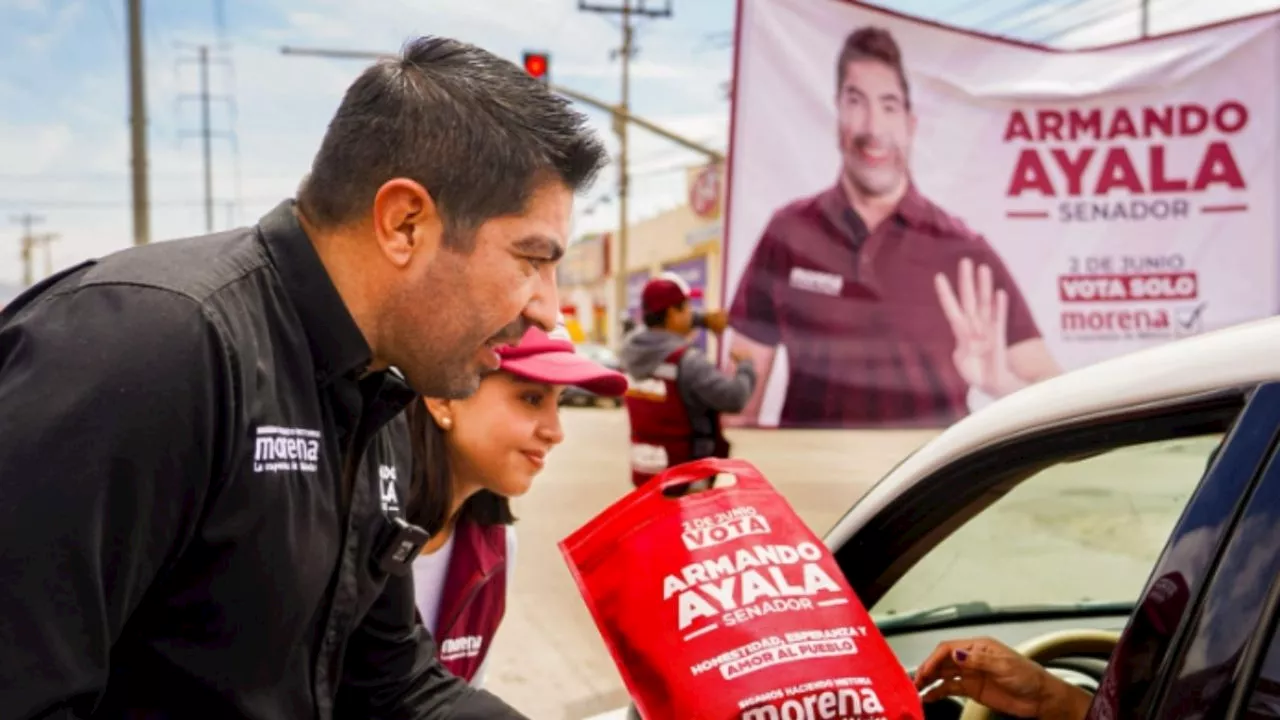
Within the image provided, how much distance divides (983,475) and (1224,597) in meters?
0.55

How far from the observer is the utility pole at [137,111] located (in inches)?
534

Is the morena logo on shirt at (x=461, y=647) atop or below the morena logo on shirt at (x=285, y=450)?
below

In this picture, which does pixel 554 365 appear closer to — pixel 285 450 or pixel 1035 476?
pixel 1035 476

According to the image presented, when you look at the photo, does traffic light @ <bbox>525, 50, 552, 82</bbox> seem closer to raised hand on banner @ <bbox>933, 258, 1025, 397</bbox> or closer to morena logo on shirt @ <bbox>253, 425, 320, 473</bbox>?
raised hand on banner @ <bbox>933, 258, 1025, 397</bbox>

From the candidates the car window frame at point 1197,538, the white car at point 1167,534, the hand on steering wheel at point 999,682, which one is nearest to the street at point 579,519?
the white car at point 1167,534

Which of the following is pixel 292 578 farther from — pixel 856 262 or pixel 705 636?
pixel 856 262

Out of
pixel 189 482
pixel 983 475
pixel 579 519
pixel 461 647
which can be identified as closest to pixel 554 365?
pixel 461 647

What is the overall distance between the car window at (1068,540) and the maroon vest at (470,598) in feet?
4.21

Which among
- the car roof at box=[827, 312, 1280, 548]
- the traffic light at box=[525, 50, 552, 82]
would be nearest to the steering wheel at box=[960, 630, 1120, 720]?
the car roof at box=[827, 312, 1280, 548]

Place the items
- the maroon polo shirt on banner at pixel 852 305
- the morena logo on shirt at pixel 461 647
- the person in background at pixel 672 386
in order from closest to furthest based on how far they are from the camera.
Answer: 1. the morena logo on shirt at pixel 461 647
2. the person in background at pixel 672 386
3. the maroon polo shirt on banner at pixel 852 305

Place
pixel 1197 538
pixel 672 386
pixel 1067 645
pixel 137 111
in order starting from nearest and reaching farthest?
pixel 1197 538 < pixel 1067 645 < pixel 672 386 < pixel 137 111

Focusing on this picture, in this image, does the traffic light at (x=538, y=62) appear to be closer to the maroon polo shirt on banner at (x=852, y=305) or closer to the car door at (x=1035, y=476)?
the maroon polo shirt on banner at (x=852, y=305)

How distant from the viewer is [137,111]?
44.7 ft

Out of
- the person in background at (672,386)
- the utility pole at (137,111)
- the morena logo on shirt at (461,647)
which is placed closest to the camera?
the morena logo on shirt at (461,647)
